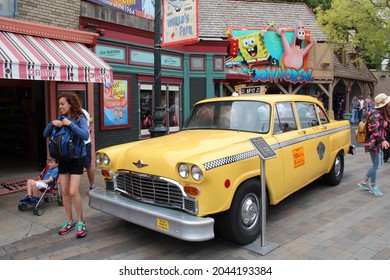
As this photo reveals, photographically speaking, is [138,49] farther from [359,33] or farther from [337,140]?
[359,33]

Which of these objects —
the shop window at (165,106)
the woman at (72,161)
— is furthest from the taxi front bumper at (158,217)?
the shop window at (165,106)

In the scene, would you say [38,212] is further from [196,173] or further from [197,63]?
[197,63]

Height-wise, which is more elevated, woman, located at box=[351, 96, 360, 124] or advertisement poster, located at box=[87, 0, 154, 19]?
advertisement poster, located at box=[87, 0, 154, 19]

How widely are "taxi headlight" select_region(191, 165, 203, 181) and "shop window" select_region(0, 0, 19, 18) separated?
5.34 meters

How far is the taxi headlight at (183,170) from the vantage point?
12.0 ft

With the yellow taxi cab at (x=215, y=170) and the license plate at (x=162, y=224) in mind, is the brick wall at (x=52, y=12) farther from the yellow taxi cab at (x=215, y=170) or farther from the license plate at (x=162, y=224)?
the license plate at (x=162, y=224)

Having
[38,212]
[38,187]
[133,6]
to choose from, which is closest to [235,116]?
[38,187]

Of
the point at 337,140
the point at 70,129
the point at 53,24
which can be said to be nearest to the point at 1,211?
the point at 70,129

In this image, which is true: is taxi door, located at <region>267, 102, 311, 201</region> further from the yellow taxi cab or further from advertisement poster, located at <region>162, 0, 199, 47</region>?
advertisement poster, located at <region>162, 0, 199, 47</region>

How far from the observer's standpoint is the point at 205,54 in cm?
1236

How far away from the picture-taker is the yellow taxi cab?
3.67 m

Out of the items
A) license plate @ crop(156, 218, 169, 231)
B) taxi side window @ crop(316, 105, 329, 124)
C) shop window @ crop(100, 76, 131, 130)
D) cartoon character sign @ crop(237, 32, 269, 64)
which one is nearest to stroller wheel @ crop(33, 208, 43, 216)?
license plate @ crop(156, 218, 169, 231)

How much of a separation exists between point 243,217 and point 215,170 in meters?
0.77

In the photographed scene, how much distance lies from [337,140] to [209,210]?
3860mm
